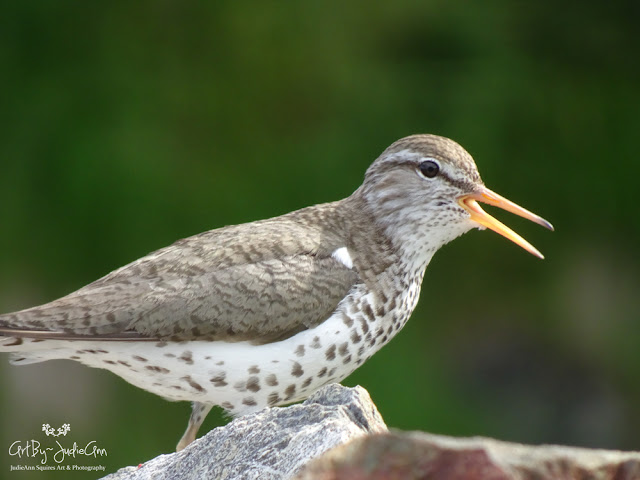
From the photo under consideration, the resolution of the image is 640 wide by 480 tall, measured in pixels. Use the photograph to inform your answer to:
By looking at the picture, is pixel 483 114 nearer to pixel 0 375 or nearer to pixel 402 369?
pixel 402 369

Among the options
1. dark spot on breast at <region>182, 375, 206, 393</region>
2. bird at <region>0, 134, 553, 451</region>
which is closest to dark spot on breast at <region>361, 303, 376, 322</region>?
bird at <region>0, 134, 553, 451</region>

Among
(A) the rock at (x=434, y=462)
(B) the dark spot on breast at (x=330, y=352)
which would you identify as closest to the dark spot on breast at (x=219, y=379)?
(B) the dark spot on breast at (x=330, y=352)

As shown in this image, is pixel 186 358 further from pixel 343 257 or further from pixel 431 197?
pixel 431 197

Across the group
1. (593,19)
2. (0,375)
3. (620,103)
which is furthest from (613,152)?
(0,375)

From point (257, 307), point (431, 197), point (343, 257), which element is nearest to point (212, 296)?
point (257, 307)

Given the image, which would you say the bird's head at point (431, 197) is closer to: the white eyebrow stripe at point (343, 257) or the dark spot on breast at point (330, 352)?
the white eyebrow stripe at point (343, 257)

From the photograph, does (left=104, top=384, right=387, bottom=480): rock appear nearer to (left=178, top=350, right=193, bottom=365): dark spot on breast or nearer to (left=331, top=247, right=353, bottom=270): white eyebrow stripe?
(left=178, top=350, right=193, bottom=365): dark spot on breast

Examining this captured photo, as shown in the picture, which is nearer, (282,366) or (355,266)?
(282,366)
